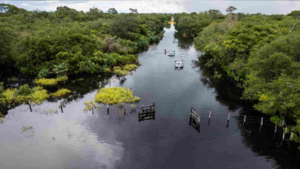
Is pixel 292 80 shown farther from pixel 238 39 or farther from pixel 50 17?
pixel 50 17

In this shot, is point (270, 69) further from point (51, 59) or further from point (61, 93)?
point (51, 59)

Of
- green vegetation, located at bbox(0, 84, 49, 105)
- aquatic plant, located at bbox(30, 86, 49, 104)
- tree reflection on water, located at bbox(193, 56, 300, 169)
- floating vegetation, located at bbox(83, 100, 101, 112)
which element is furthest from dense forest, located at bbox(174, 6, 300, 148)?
green vegetation, located at bbox(0, 84, 49, 105)

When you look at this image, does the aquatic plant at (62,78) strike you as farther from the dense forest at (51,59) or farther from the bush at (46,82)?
the bush at (46,82)

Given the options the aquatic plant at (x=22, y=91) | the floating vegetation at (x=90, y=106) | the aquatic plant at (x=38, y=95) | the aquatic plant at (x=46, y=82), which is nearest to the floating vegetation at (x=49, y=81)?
the aquatic plant at (x=46, y=82)

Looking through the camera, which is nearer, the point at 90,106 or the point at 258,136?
the point at 258,136

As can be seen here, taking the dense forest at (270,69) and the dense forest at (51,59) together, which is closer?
the dense forest at (270,69)

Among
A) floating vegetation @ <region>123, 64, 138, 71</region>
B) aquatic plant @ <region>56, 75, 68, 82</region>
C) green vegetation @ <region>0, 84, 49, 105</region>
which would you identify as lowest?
green vegetation @ <region>0, 84, 49, 105</region>

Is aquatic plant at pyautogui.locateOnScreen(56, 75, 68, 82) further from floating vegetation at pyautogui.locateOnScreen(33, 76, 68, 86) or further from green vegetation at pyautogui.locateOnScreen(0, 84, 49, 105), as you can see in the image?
green vegetation at pyautogui.locateOnScreen(0, 84, 49, 105)

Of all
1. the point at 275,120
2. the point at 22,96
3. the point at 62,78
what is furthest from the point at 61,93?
the point at 275,120
